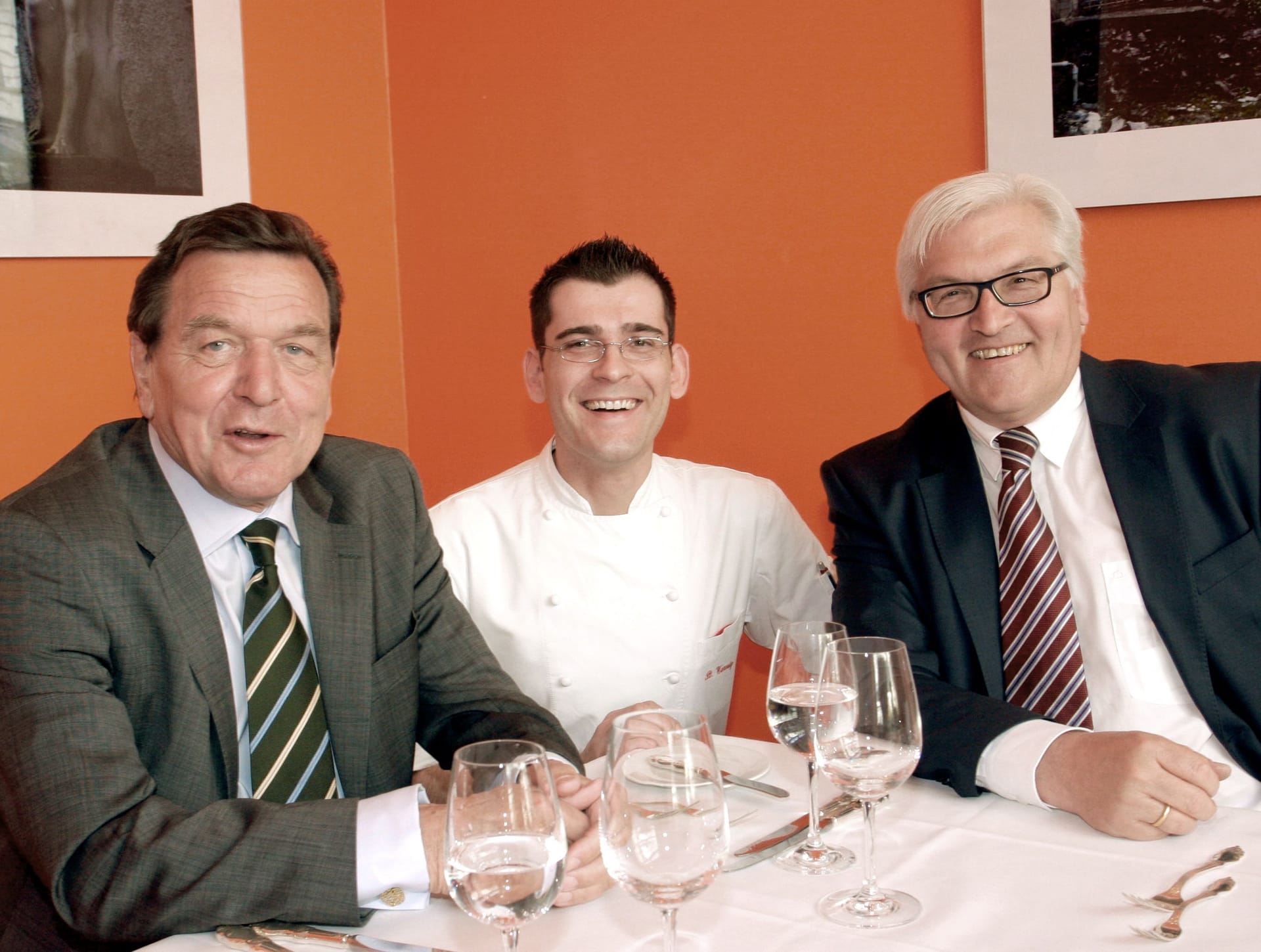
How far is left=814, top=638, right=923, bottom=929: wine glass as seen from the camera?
1.10m

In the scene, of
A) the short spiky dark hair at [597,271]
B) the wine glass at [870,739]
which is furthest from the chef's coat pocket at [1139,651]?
the short spiky dark hair at [597,271]

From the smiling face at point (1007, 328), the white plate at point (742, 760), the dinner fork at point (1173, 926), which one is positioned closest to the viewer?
the dinner fork at point (1173, 926)

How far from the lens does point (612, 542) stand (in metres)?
2.28

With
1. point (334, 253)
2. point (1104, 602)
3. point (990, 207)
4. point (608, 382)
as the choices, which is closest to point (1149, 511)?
point (1104, 602)

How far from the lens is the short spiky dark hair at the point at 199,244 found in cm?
166

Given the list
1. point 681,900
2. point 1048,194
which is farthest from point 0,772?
point 1048,194

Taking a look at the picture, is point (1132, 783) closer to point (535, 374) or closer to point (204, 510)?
point (204, 510)

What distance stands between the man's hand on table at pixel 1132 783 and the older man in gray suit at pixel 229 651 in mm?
553

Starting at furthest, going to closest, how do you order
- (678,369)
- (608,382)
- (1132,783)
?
(678,369), (608,382), (1132,783)

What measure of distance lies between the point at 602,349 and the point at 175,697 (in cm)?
109

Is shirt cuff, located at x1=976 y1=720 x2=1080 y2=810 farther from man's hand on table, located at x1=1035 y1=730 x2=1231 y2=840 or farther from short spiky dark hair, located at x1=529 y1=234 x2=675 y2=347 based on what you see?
short spiky dark hair, located at x1=529 y1=234 x2=675 y2=347

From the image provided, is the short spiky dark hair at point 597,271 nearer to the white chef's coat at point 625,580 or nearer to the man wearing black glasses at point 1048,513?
the white chef's coat at point 625,580

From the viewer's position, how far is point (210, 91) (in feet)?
9.21

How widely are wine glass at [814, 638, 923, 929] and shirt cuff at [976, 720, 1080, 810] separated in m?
0.31
